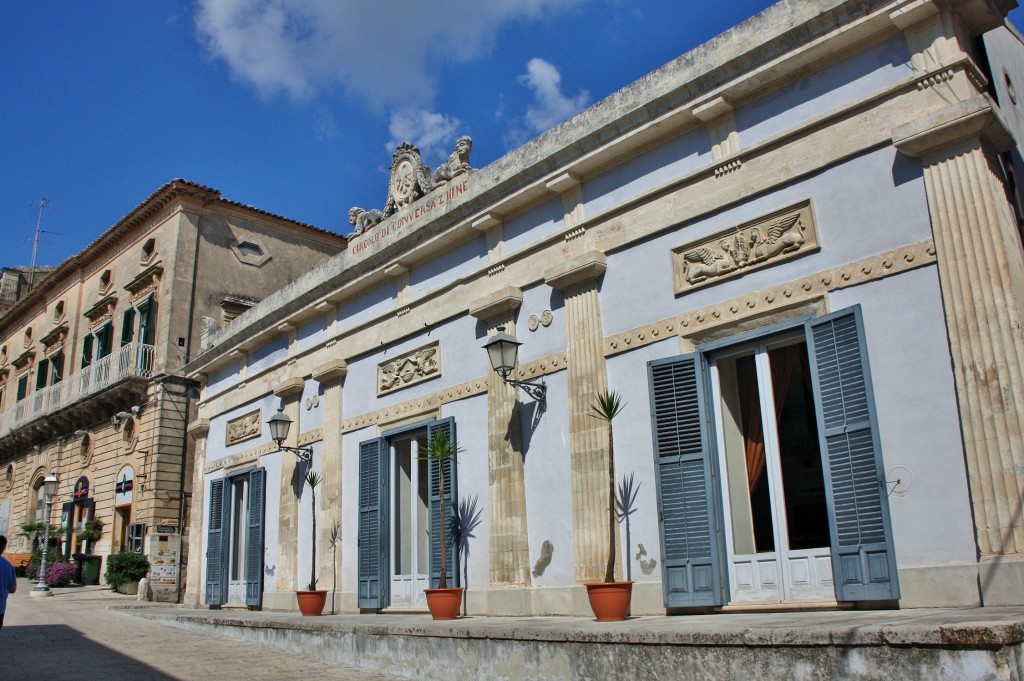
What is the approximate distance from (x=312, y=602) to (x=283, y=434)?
107 inches

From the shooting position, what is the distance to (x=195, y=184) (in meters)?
24.2

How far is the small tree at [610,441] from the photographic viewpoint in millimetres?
8281

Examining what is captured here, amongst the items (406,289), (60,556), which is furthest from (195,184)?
(406,289)

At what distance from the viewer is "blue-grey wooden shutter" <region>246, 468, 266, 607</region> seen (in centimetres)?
1427

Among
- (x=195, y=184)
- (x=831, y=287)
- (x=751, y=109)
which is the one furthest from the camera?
(x=195, y=184)

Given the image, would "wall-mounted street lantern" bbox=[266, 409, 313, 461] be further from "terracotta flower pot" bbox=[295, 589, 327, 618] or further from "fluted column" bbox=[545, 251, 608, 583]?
"fluted column" bbox=[545, 251, 608, 583]

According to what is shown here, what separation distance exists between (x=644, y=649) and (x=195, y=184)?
2164 centimetres

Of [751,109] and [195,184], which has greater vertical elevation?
[195,184]

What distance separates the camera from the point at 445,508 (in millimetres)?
10883

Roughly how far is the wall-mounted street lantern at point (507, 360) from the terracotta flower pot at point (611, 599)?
2.45 meters

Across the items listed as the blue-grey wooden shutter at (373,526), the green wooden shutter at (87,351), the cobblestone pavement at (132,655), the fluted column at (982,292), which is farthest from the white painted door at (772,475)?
the green wooden shutter at (87,351)

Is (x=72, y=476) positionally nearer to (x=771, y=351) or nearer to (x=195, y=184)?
(x=195, y=184)

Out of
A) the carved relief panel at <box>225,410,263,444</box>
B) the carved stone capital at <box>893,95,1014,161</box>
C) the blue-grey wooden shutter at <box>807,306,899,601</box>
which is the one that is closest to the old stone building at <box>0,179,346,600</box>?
the carved relief panel at <box>225,410,263,444</box>

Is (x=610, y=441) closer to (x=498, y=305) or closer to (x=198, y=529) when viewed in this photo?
(x=498, y=305)
